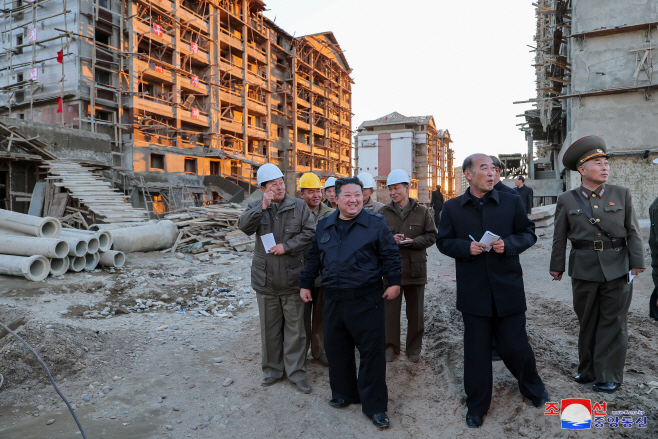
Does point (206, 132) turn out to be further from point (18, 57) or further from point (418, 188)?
point (418, 188)

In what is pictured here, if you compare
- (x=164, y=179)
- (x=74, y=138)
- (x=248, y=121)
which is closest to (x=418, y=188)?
(x=248, y=121)

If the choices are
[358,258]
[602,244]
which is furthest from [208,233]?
[602,244]

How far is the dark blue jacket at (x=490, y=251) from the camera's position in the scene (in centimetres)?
318

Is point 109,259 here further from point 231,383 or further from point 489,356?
point 489,356

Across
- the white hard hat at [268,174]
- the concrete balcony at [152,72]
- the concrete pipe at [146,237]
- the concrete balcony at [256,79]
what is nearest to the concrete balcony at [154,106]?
the concrete balcony at [152,72]

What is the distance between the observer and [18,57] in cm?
2722

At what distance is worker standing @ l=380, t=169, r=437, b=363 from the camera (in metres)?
4.59

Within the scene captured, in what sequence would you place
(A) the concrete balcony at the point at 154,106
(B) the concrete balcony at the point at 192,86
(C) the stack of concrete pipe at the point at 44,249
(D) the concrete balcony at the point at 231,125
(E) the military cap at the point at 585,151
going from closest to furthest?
1. (E) the military cap at the point at 585,151
2. (C) the stack of concrete pipe at the point at 44,249
3. (A) the concrete balcony at the point at 154,106
4. (B) the concrete balcony at the point at 192,86
5. (D) the concrete balcony at the point at 231,125

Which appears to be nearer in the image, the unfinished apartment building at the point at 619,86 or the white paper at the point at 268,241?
the white paper at the point at 268,241

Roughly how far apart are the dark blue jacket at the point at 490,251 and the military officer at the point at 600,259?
582 mm

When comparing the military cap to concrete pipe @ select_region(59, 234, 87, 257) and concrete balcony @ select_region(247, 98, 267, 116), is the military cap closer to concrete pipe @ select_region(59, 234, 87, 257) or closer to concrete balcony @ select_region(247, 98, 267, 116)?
concrete pipe @ select_region(59, 234, 87, 257)

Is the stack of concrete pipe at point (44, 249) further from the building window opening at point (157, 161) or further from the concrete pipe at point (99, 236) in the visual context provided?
the building window opening at point (157, 161)

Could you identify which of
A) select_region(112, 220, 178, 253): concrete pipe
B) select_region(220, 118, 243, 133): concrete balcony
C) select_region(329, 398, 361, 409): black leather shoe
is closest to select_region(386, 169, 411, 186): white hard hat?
select_region(329, 398, 361, 409): black leather shoe

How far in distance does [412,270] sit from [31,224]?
8602 millimetres
